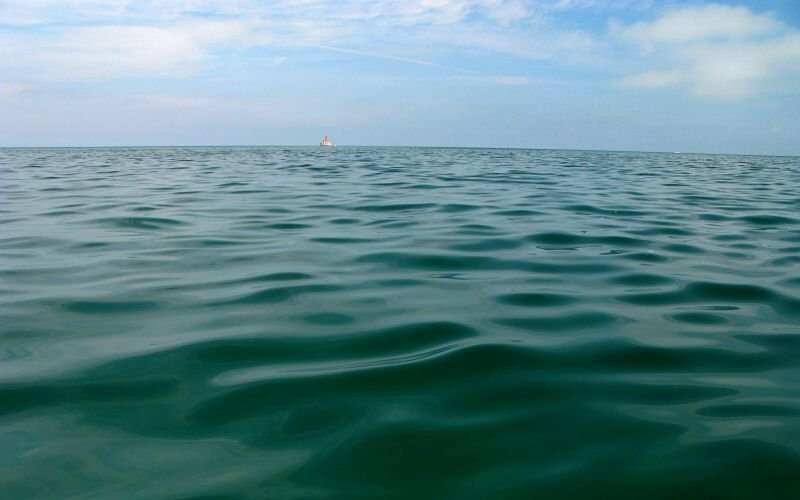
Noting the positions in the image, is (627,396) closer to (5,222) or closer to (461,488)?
(461,488)

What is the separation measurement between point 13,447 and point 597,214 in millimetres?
7290

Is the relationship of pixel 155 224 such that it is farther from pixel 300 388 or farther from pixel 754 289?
pixel 754 289

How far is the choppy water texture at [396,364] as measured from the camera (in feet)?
6.26

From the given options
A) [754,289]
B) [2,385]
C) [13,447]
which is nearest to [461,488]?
[13,447]

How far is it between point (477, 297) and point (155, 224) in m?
4.29

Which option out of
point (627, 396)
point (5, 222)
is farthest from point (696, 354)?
point (5, 222)

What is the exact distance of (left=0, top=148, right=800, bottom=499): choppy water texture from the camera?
1909mm

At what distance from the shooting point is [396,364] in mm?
2754

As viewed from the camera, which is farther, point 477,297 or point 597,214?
point 597,214

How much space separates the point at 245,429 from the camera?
216 centimetres

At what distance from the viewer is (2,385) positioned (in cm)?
250

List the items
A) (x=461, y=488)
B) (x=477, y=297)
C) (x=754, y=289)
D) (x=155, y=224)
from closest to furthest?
(x=461, y=488) < (x=477, y=297) < (x=754, y=289) < (x=155, y=224)

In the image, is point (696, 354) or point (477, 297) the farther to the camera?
point (477, 297)

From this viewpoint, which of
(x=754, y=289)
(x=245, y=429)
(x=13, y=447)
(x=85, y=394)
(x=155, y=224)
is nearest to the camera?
(x=13, y=447)
